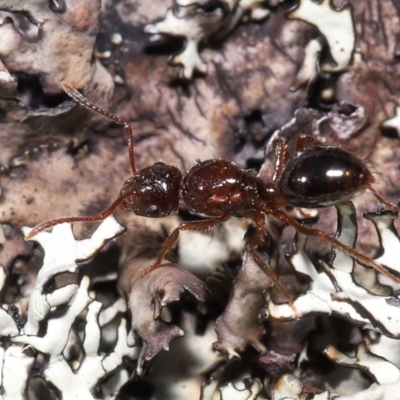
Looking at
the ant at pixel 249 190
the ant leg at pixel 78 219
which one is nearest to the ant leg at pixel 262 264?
the ant at pixel 249 190

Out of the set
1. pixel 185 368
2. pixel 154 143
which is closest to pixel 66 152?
pixel 154 143

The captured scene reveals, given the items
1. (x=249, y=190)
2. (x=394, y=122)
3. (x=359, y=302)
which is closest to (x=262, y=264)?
(x=359, y=302)

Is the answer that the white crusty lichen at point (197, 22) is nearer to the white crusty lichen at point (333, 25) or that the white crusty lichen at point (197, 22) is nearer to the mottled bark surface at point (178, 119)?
the mottled bark surface at point (178, 119)

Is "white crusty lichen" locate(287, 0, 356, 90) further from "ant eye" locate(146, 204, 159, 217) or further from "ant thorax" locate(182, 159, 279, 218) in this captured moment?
"ant eye" locate(146, 204, 159, 217)

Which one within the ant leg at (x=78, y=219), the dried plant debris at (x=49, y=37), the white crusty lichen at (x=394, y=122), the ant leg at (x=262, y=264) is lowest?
the ant leg at (x=78, y=219)

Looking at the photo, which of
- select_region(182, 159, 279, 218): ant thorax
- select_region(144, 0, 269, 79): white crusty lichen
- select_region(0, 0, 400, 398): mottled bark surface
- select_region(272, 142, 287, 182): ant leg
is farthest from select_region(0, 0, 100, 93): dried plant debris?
select_region(272, 142, 287, 182): ant leg

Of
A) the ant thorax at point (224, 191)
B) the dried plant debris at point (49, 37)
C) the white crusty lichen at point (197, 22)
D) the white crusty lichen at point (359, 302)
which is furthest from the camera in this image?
the ant thorax at point (224, 191)

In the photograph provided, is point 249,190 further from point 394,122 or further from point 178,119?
point 394,122
